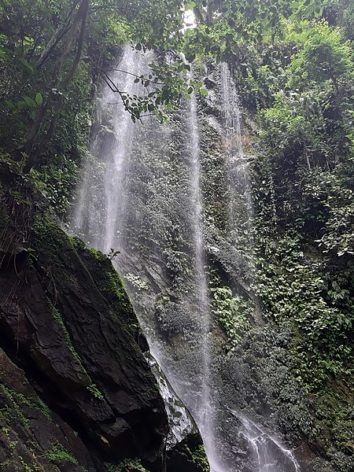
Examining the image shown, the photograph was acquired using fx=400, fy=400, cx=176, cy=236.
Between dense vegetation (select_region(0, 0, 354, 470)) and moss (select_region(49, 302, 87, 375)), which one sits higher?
dense vegetation (select_region(0, 0, 354, 470))

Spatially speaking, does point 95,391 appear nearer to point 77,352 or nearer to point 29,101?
point 77,352

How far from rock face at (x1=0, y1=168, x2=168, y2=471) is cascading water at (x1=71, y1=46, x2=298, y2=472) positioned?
868mm

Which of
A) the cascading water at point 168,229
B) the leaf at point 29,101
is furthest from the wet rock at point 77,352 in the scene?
the leaf at point 29,101

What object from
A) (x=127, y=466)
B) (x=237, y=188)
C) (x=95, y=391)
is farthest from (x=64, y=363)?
(x=237, y=188)

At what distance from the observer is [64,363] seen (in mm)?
3355

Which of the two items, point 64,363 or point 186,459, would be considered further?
point 186,459

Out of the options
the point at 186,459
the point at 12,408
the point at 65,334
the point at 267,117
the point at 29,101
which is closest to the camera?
the point at 12,408

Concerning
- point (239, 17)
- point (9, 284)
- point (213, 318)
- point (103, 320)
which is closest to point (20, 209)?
point (9, 284)

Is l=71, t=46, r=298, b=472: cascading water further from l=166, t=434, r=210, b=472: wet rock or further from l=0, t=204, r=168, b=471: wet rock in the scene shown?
l=166, t=434, r=210, b=472: wet rock

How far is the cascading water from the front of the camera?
643cm

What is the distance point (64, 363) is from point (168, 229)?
6.22 m

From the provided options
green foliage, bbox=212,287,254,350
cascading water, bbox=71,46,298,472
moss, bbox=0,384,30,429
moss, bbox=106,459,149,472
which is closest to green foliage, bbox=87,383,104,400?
moss, bbox=106,459,149,472

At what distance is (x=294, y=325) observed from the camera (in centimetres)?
821

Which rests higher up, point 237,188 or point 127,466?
point 237,188
